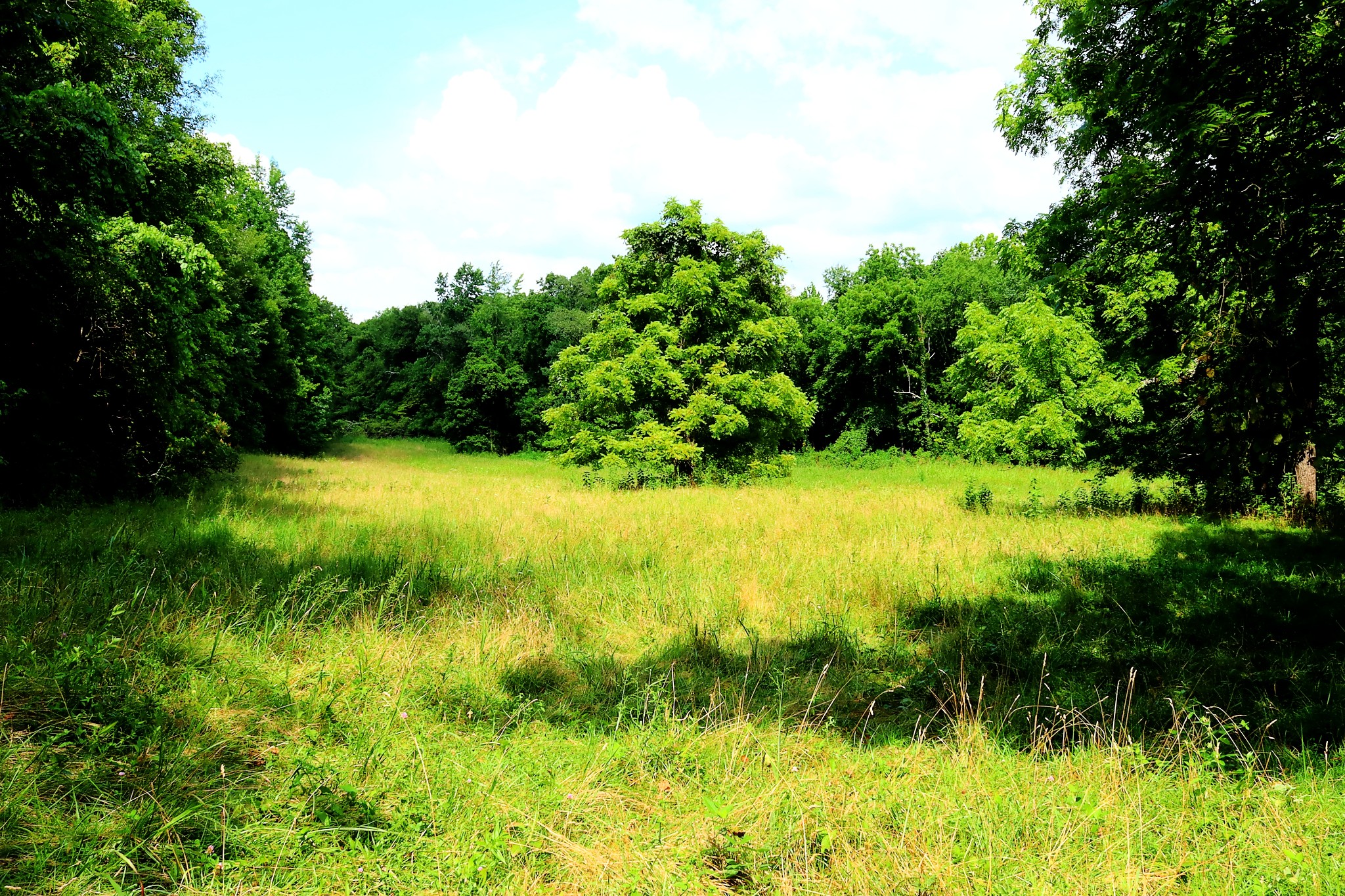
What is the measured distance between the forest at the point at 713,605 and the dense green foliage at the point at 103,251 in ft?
0.24

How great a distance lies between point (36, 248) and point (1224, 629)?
15.2 metres

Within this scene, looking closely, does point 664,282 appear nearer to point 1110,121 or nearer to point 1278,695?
point 1110,121

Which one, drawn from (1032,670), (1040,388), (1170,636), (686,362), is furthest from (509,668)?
(1040,388)

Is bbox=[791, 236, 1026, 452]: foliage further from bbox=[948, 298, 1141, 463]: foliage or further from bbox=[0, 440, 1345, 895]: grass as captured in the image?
bbox=[0, 440, 1345, 895]: grass

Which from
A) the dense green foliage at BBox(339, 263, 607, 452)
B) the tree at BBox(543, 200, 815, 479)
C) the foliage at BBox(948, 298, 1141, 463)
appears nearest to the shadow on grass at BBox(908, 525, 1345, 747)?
the foliage at BBox(948, 298, 1141, 463)

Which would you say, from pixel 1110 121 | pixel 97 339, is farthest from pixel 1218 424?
pixel 97 339

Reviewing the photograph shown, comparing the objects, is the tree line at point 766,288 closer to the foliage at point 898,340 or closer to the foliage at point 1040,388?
the foliage at point 1040,388

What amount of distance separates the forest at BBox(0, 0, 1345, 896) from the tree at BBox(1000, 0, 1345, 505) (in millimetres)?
42

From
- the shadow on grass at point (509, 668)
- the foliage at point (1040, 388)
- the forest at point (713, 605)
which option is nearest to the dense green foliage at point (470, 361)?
the foliage at point (1040, 388)

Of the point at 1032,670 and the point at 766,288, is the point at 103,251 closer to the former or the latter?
the point at 1032,670

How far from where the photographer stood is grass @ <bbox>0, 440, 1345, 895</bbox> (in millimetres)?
2732

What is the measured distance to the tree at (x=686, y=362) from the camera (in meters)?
20.6

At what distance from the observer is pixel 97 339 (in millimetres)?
11125

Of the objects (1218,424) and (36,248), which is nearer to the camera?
(1218,424)
